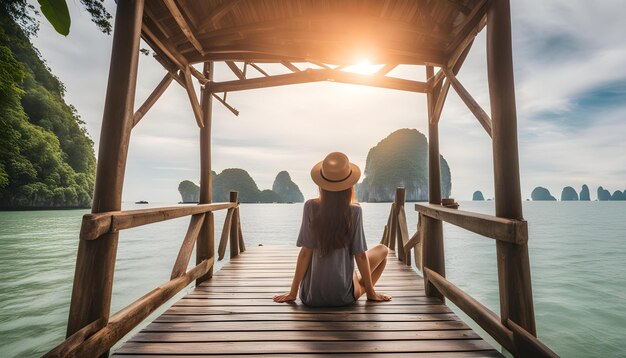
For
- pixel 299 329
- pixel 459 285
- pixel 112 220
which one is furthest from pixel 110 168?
pixel 459 285

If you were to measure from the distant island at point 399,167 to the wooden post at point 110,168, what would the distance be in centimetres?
12066

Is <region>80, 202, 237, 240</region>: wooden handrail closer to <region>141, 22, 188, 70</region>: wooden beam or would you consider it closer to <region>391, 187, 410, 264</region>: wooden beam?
<region>141, 22, 188, 70</region>: wooden beam

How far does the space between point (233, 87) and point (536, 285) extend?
12.3 metres

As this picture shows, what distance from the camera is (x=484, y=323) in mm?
2195

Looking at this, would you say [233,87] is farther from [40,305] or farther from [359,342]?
[40,305]

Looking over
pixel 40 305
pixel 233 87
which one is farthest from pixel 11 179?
pixel 233 87

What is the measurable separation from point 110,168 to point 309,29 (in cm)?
298

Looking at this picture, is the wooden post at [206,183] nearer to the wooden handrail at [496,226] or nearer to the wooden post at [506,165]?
the wooden handrail at [496,226]

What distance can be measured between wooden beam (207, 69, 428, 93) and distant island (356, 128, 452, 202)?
118m

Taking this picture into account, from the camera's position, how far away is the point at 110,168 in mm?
2045

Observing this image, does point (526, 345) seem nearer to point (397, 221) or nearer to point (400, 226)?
point (400, 226)

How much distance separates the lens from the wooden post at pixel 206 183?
13.8 feet

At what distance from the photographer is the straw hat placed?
2557 millimetres

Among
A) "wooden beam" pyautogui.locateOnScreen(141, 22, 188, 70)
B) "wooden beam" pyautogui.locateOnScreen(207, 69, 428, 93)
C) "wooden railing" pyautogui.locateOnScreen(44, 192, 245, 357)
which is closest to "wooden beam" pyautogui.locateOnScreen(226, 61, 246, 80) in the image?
"wooden beam" pyautogui.locateOnScreen(207, 69, 428, 93)
